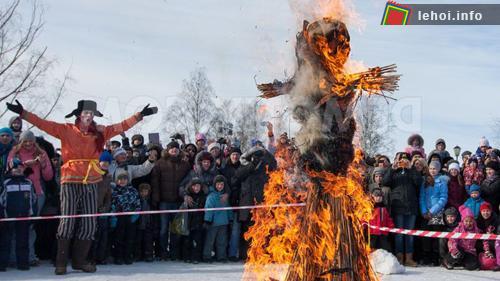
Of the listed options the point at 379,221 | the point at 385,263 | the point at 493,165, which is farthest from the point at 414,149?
the point at 385,263

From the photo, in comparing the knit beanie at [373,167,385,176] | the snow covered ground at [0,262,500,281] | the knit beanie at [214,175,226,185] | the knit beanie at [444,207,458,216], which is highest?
the knit beanie at [373,167,385,176]

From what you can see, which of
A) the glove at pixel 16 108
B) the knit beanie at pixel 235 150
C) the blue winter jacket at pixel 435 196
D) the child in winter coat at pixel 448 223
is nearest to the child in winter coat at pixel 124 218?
the knit beanie at pixel 235 150

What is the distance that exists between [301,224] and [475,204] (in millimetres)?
6462

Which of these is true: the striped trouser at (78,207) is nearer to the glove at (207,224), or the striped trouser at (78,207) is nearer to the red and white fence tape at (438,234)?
the glove at (207,224)

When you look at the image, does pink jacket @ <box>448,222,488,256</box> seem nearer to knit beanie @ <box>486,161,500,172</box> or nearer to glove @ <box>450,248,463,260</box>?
glove @ <box>450,248,463,260</box>

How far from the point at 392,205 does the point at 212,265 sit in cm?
303

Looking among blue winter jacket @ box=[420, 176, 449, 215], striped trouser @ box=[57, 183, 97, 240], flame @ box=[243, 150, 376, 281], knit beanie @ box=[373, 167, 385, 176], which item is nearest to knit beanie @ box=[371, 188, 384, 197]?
knit beanie @ box=[373, 167, 385, 176]

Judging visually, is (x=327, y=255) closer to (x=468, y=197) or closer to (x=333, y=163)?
(x=333, y=163)

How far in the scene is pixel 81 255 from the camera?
9406mm

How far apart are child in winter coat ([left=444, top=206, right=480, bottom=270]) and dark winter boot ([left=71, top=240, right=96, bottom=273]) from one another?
540cm

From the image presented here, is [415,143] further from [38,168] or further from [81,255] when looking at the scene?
[38,168]

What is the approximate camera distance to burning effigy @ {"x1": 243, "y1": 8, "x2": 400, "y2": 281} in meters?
5.17

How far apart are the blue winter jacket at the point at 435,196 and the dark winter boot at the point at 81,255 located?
5.29 m

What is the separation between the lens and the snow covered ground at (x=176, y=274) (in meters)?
9.05
